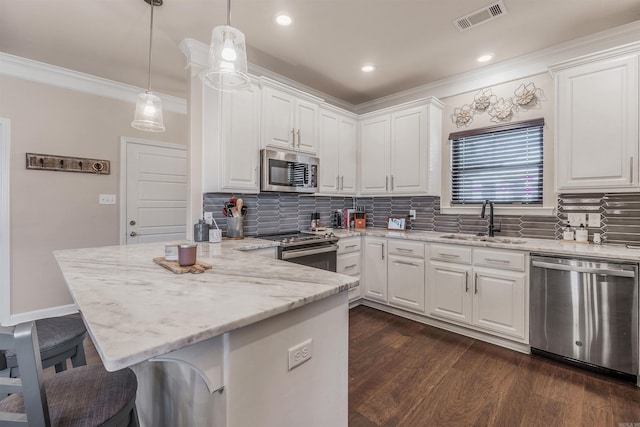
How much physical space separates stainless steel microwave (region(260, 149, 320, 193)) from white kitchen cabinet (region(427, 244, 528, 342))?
4.91 ft

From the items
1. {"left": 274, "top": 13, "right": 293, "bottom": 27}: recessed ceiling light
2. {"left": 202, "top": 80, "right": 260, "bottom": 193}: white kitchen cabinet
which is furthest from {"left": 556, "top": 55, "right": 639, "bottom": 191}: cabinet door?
{"left": 202, "top": 80, "right": 260, "bottom": 193}: white kitchen cabinet

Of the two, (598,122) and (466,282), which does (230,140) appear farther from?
(598,122)

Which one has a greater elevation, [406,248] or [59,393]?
[406,248]

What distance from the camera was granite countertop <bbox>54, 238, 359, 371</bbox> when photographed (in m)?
0.73

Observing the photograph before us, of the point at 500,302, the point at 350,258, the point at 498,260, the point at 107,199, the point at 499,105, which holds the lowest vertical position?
the point at 500,302

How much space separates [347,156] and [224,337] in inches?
131

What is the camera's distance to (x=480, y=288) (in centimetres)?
271

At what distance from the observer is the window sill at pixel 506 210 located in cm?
290

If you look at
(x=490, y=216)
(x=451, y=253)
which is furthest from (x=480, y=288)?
(x=490, y=216)

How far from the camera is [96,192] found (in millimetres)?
3506

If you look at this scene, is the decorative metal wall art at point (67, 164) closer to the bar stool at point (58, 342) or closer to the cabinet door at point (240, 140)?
the cabinet door at point (240, 140)

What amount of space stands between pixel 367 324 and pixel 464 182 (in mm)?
1951

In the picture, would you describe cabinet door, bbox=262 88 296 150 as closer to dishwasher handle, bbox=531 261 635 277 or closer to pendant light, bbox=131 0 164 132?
pendant light, bbox=131 0 164 132

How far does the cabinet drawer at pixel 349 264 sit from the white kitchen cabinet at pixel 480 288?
0.84 m
